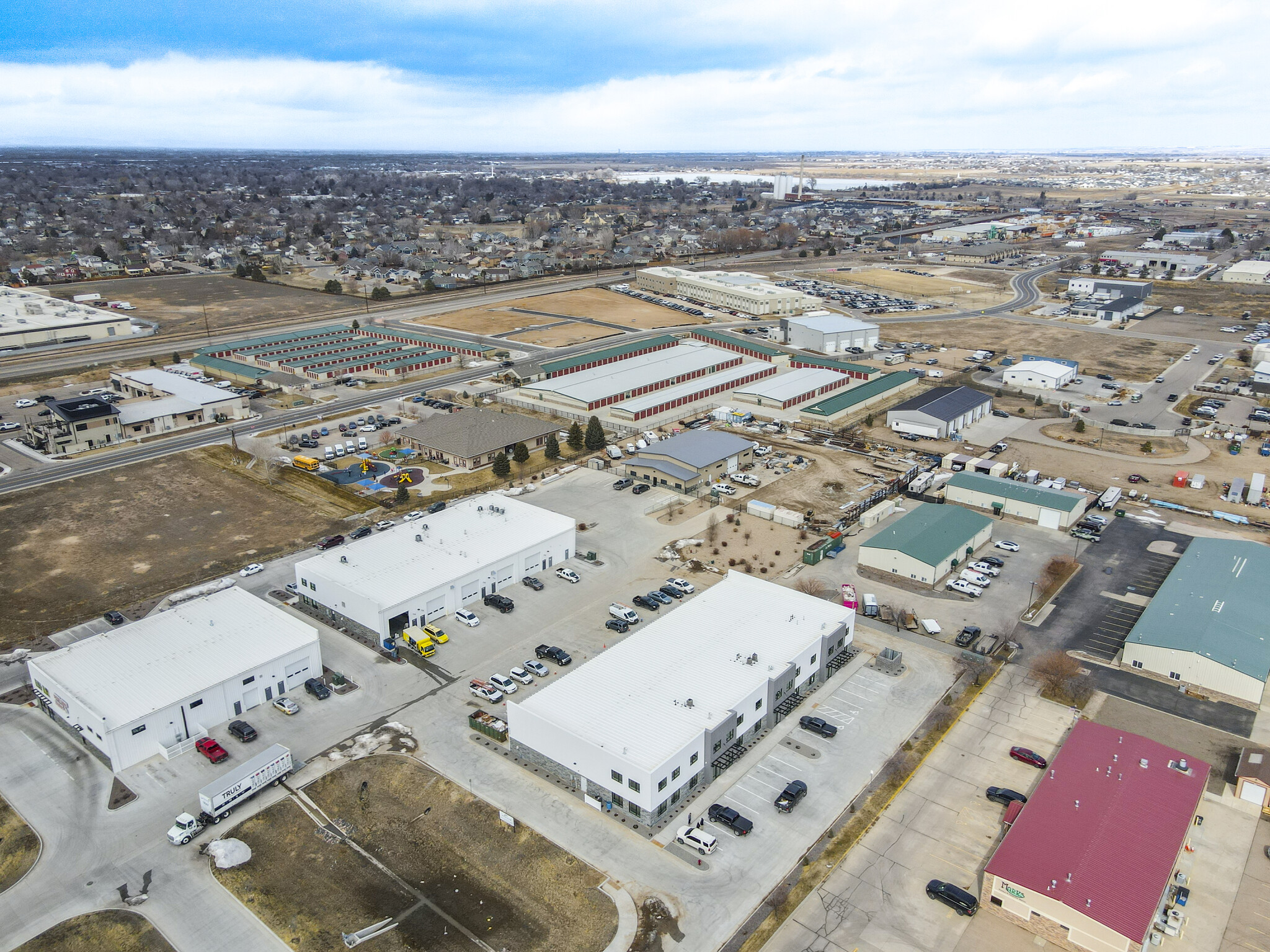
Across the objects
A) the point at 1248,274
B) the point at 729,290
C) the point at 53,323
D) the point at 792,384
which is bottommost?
the point at 792,384

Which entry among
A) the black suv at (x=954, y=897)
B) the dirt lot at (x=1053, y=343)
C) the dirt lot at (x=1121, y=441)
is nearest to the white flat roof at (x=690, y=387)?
the dirt lot at (x=1053, y=343)

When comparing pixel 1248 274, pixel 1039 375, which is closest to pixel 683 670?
pixel 1039 375

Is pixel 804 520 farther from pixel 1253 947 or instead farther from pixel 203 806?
pixel 203 806

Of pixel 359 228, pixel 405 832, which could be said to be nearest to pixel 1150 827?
pixel 405 832

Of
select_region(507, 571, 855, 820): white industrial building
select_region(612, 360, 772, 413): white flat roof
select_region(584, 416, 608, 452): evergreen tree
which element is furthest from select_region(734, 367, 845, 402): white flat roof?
select_region(507, 571, 855, 820): white industrial building

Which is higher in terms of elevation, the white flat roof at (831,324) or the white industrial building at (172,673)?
the white flat roof at (831,324)

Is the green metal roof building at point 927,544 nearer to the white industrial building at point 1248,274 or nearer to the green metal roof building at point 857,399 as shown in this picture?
the green metal roof building at point 857,399

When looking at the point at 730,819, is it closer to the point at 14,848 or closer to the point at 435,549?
the point at 435,549
